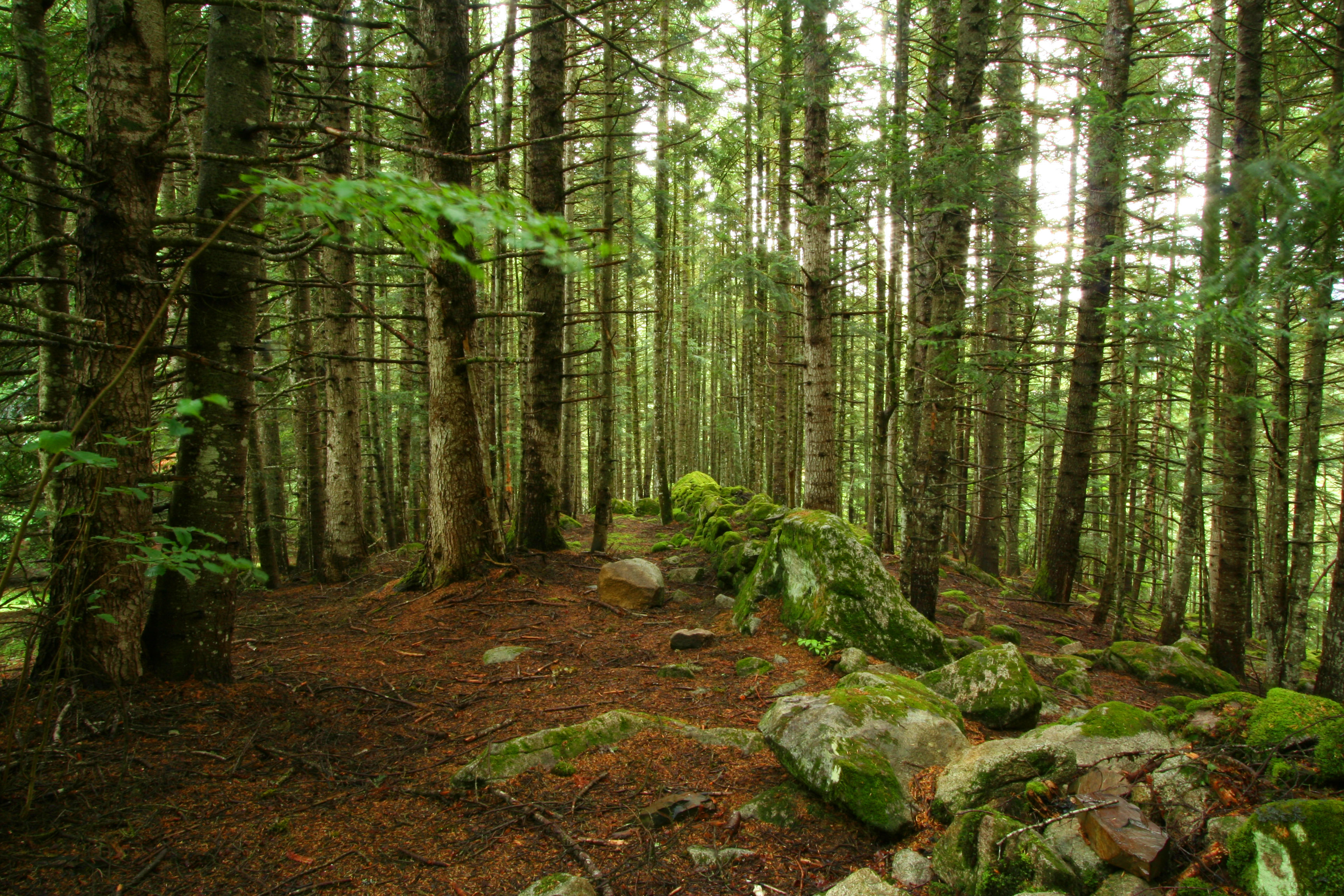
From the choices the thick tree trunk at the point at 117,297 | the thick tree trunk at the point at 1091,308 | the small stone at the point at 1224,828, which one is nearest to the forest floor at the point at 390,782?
the thick tree trunk at the point at 117,297

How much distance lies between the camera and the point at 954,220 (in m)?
6.70

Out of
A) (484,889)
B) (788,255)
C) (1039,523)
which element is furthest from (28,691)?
(1039,523)

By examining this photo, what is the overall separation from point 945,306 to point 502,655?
6052mm

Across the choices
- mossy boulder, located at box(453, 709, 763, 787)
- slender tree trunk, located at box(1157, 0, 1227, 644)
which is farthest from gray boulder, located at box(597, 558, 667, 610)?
slender tree trunk, located at box(1157, 0, 1227, 644)

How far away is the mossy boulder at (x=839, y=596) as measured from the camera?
221 inches

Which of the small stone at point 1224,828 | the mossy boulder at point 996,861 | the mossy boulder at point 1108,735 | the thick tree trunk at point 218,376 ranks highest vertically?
the thick tree trunk at point 218,376

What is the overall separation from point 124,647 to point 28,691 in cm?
43

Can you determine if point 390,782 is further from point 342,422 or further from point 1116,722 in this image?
point 342,422

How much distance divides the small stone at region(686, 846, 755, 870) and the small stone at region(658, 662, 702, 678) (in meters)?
2.42

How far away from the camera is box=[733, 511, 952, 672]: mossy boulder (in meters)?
5.62

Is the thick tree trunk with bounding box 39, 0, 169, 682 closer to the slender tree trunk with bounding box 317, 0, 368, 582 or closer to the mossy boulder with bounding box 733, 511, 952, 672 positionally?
the slender tree trunk with bounding box 317, 0, 368, 582

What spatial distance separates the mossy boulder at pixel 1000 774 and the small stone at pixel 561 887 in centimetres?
185

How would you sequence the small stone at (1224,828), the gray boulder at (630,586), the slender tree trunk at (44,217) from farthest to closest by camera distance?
the gray boulder at (630,586) < the slender tree trunk at (44,217) < the small stone at (1224,828)

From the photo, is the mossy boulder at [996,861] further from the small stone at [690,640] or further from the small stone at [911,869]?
the small stone at [690,640]
